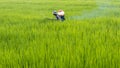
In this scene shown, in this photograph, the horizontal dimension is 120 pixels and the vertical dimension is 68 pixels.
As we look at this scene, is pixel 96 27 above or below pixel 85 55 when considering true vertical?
below

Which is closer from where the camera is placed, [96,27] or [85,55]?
[85,55]

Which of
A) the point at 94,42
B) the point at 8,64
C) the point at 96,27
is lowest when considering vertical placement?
the point at 96,27

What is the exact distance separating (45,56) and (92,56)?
15.8 inches

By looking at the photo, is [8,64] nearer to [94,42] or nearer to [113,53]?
[113,53]

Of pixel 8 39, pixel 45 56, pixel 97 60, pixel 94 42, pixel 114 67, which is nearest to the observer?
pixel 114 67

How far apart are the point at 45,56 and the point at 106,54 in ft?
1.72

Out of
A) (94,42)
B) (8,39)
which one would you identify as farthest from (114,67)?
(8,39)

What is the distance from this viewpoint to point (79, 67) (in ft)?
6.78

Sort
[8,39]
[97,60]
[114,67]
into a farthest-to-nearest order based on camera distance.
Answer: [8,39], [97,60], [114,67]

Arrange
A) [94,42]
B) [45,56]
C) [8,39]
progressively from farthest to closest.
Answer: [8,39] < [94,42] < [45,56]

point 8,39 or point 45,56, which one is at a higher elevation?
point 45,56

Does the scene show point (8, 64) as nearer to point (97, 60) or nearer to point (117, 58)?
point (97, 60)

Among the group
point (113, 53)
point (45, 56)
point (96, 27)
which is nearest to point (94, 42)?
point (113, 53)

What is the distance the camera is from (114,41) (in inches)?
126
